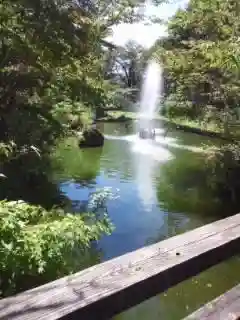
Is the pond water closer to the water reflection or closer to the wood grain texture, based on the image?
the water reflection

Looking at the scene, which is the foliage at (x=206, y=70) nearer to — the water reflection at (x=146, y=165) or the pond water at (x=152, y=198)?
the pond water at (x=152, y=198)

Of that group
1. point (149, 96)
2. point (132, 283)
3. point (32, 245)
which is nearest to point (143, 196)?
point (32, 245)

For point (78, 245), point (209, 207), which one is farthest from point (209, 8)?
point (78, 245)

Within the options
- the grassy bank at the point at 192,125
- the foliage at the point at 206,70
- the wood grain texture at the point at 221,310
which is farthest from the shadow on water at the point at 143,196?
the wood grain texture at the point at 221,310

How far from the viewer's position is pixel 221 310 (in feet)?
4.69

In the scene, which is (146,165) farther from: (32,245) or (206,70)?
(32,245)

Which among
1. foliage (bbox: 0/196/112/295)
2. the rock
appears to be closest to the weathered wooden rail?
foliage (bbox: 0/196/112/295)

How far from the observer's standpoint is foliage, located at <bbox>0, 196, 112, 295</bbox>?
3.30 m

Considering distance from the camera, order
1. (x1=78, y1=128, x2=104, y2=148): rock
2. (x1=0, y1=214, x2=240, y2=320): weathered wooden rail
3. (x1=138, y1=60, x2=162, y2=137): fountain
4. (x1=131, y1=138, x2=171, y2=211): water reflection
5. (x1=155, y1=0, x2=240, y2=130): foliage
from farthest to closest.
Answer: (x1=138, y1=60, x2=162, y2=137): fountain → (x1=78, y1=128, x2=104, y2=148): rock → (x1=155, y1=0, x2=240, y2=130): foliage → (x1=131, y1=138, x2=171, y2=211): water reflection → (x1=0, y1=214, x2=240, y2=320): weathered wooden rail

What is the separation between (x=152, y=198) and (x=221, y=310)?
26.7 feet

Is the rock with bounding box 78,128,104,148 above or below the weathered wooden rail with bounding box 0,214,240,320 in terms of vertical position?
below

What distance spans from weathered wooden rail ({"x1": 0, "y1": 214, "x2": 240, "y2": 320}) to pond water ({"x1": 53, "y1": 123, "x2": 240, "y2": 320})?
12.0 ft

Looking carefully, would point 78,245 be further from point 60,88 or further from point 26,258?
point 60,88

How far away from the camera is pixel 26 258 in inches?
139
